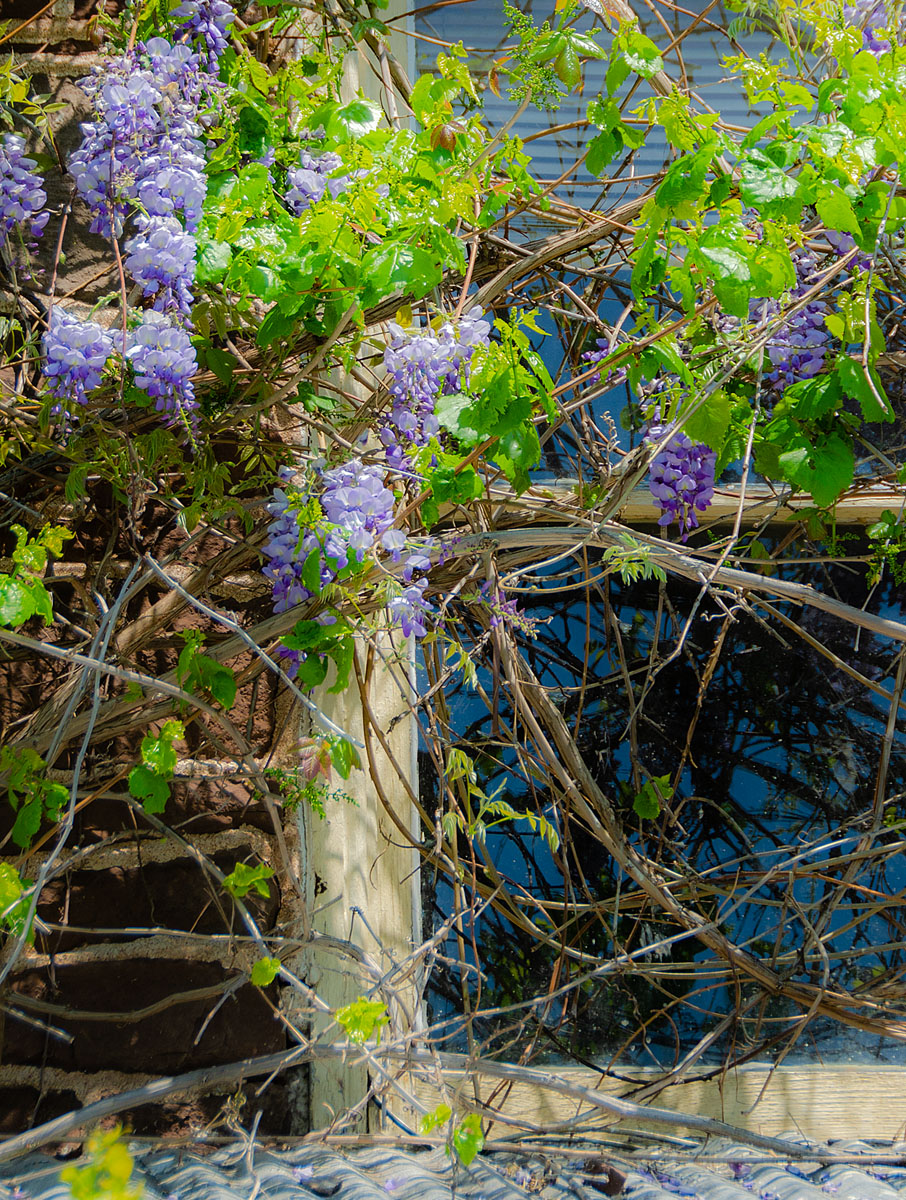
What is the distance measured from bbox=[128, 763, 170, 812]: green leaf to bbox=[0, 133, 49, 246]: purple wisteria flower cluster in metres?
0.84

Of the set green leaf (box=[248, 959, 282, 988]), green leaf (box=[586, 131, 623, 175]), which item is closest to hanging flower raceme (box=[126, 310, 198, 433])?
green leaf (box=[586, 131, 623, 175])

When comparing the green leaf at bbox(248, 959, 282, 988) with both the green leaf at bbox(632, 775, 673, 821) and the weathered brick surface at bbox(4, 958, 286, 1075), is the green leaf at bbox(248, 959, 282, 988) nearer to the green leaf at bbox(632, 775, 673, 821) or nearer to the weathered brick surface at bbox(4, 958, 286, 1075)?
the weathered brick surface at bbox(4, 958, 286, 1075)

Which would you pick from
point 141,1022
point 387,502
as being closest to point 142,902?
point 141,1022

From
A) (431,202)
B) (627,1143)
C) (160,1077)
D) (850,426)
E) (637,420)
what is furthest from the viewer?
(637,420)

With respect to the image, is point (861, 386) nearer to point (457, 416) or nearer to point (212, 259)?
point (457, 416)

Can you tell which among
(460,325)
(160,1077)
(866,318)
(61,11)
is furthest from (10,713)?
(866,318)

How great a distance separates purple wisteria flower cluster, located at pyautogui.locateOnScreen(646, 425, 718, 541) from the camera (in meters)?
1.33

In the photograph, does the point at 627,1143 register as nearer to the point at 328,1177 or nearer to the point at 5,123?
the point at 328,1177

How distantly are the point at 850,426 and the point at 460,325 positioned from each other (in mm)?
587

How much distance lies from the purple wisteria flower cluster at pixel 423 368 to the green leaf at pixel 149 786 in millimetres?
548

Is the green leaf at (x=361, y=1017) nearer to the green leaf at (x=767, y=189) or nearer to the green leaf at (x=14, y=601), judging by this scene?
the green leaf at (x=14, y=601)

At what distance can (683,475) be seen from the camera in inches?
52.7

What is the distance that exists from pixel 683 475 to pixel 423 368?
1.47ft

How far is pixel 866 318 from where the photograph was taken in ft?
3.61
